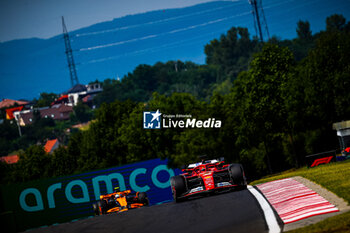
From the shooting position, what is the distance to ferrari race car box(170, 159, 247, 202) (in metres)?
19.8

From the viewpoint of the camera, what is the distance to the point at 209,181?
19.9m

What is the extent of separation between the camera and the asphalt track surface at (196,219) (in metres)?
14.3

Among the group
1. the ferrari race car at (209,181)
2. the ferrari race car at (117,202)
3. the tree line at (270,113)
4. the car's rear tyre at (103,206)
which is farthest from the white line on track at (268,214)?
the tree line at (270,113)

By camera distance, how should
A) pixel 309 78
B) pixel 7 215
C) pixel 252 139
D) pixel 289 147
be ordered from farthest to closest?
pixel 289 147 → pixel 252 139 → pixel 309 78 → pixel 7 215

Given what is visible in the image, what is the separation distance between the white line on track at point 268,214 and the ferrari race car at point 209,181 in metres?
0.92

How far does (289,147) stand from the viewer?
62.4 metres

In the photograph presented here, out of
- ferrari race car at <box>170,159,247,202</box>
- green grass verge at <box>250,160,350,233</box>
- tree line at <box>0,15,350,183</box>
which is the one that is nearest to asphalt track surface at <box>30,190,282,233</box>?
ferrari race car at <box>170,159,247,202</box>

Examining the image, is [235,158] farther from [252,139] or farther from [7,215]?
[7,215]

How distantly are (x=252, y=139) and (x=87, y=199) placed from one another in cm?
2671

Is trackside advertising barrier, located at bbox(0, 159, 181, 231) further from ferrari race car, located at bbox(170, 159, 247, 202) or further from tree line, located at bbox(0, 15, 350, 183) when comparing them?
tree line, located at bbox(0, 15, 350, 183)

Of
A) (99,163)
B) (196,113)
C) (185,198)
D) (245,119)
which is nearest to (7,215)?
(185,198)

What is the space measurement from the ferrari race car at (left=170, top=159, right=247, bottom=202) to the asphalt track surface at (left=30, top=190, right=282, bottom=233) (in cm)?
37

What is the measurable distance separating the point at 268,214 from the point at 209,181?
17.7 ft

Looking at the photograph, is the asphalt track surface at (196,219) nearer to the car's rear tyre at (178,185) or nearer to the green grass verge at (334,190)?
the car's rear tyre at (178,185)
